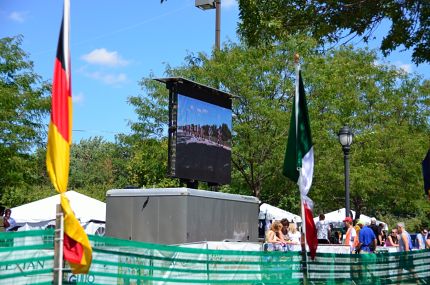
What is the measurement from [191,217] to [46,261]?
29.5 ft

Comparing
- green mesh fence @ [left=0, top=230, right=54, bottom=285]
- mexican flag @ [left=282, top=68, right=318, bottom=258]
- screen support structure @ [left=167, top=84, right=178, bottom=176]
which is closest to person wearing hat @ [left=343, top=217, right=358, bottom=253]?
screen support structure @ [left=167, top=84, right=178, bottom=176]

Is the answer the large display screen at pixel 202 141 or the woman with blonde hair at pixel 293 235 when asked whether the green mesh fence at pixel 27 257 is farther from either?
the woman with blonde hair at pixel 293 235

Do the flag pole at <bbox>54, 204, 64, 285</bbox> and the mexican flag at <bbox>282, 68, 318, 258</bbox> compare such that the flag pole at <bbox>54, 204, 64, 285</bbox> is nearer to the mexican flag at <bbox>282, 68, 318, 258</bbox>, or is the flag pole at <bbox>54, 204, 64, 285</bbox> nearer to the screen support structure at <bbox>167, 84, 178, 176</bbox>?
the mexican flag at <bbox>282, 68, 318, 258</bbox>

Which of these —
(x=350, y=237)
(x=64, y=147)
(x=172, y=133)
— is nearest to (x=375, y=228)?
(x=350, y=237)

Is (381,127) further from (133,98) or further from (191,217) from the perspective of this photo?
(191,217)

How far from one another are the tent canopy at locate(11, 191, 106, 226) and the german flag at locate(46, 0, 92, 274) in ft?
56.3

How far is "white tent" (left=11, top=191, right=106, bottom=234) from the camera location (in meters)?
Answer: 23.8

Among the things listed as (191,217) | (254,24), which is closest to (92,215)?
(191,217)

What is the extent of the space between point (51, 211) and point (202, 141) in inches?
307

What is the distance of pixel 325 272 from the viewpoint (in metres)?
11.2

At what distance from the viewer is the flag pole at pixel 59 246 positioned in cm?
675

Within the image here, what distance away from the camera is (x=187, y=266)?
9.10 metres

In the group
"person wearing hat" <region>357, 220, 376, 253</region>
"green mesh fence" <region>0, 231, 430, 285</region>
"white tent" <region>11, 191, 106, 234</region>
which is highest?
"white tent" <region>11, 191, 106, 234</region>

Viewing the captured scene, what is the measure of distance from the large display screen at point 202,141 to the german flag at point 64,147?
10.9 m
